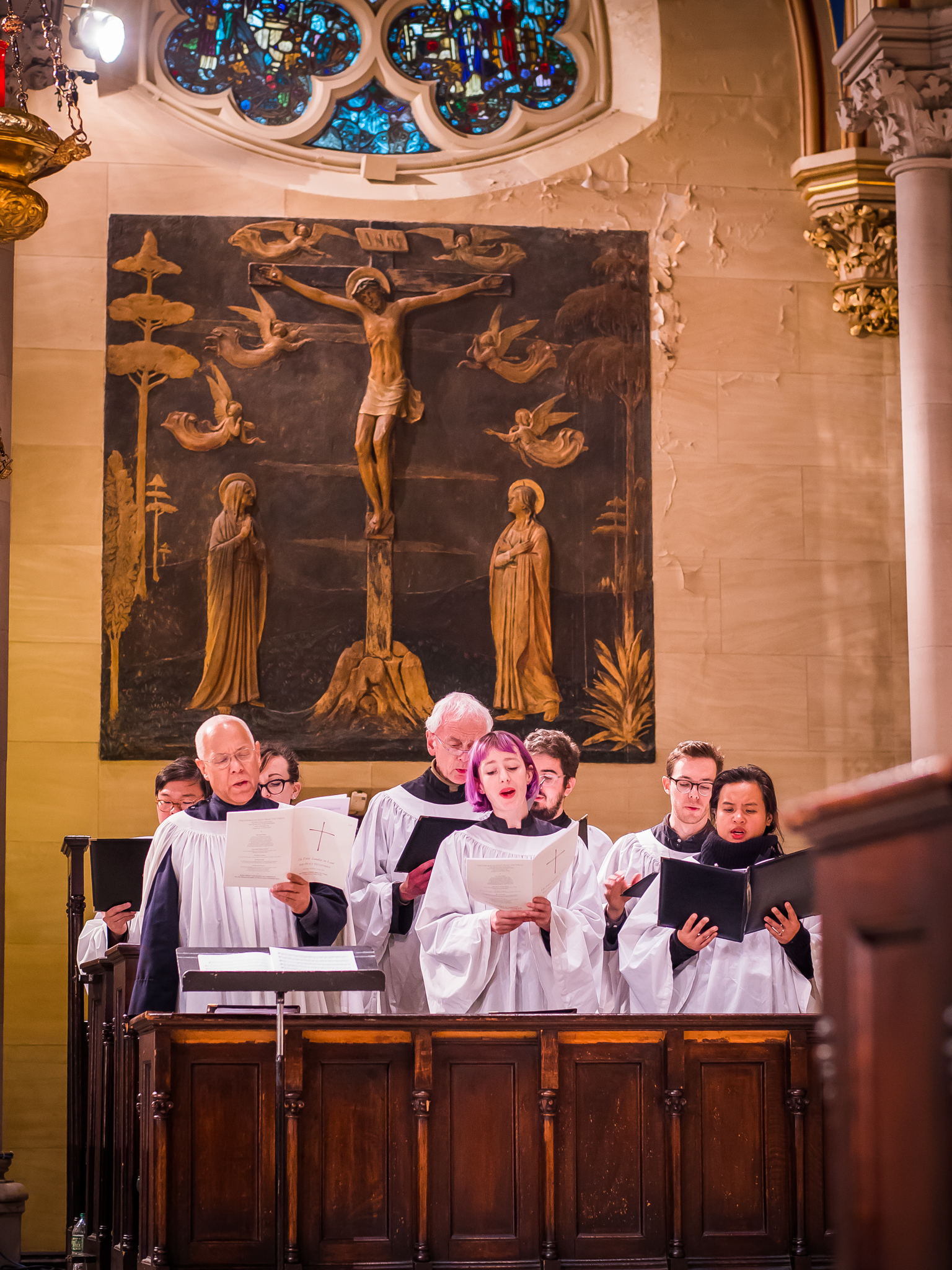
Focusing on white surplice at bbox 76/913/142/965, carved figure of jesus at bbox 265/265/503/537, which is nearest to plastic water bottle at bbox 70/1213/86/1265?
white surplice at bbox 76/913/142/965

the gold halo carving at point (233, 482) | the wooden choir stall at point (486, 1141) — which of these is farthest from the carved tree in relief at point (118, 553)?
the wooden choir stall at point (486, 1141)

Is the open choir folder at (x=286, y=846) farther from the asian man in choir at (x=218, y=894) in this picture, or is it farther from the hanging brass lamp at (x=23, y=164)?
the hanging brass lamp at (x=23, y=164)

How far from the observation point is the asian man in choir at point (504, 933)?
703cm

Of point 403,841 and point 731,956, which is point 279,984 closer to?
point 731,956

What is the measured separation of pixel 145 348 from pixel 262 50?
2.68 meters

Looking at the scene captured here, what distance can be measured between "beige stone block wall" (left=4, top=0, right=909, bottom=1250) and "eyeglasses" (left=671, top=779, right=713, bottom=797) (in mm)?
3446

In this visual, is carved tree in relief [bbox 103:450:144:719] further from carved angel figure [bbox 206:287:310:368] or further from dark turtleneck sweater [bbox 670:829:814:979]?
dark turtleneck sweater [bbox 670:829:814:979]

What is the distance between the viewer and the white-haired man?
8055mm

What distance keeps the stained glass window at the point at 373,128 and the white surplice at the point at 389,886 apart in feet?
19.2

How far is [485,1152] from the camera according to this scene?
6.42m

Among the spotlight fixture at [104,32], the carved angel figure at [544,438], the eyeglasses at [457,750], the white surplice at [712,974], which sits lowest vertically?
the white surplice at [712,974]

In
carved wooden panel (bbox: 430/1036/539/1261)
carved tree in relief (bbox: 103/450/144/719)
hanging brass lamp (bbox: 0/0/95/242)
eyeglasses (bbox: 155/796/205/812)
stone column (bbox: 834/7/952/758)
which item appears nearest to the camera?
carved wooden panel (bbox: 430/1036/539/1261)

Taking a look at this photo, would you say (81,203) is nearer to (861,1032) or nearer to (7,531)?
(7,531)

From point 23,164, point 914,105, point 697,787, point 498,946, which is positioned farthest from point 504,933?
point 914,105
